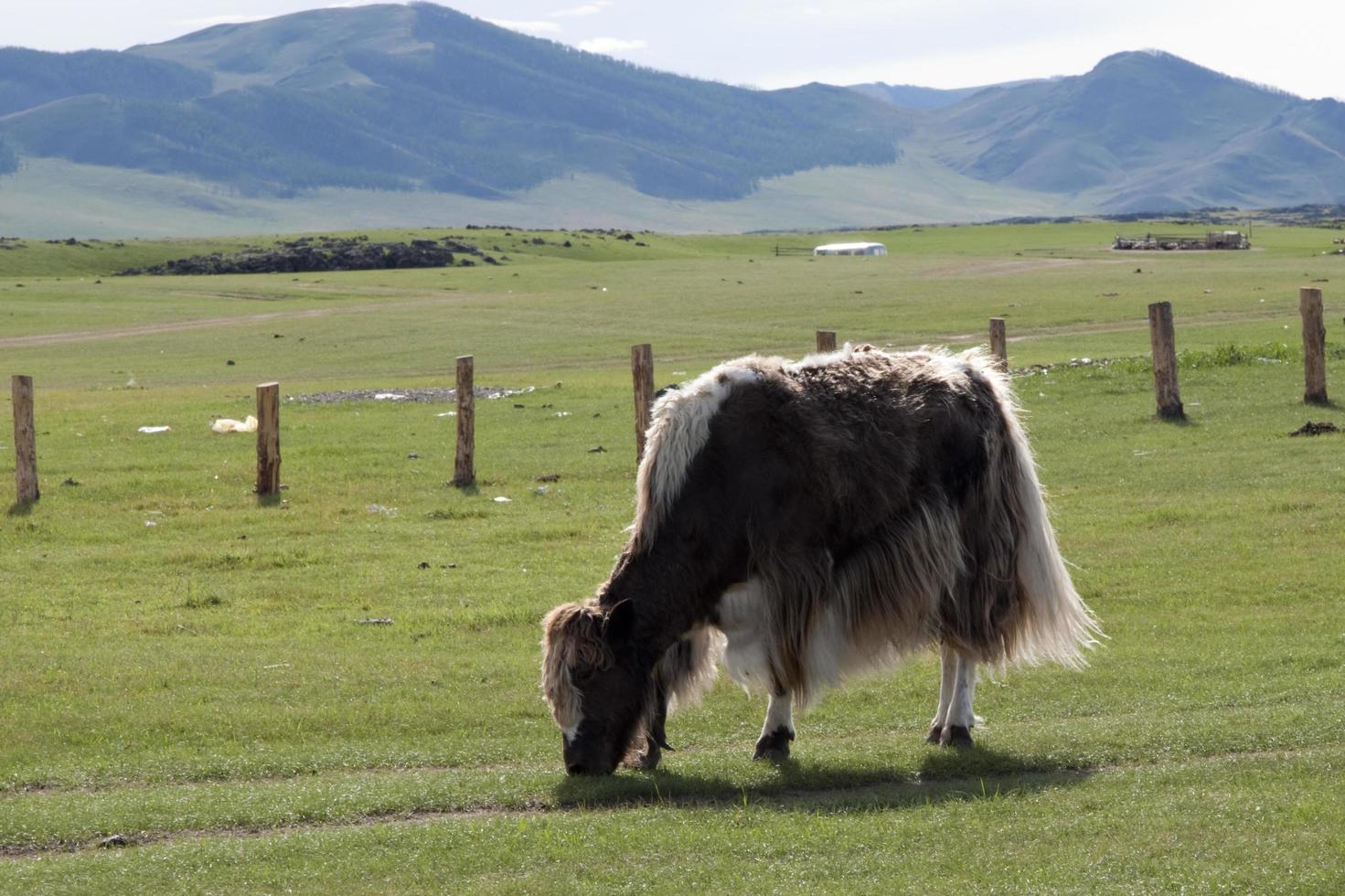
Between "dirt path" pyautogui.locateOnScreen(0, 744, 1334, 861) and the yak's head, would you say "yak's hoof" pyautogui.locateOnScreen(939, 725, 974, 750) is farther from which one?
the yak's head

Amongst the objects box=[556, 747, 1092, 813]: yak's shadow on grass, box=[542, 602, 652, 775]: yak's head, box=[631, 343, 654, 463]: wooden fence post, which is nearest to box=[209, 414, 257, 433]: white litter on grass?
box=[631, 343, 654, 463]: wooden fence post

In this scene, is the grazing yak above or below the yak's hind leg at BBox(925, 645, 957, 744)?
above

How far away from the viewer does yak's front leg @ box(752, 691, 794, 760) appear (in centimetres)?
916

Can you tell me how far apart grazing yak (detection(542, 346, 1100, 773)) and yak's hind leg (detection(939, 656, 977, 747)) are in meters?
0.01

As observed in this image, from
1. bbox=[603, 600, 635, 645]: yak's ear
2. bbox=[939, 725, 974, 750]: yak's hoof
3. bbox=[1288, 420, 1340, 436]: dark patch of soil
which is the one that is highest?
bbox=[1288, 420, 1340, 436]: dark patch of soil

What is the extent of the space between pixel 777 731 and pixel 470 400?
45.1 ft

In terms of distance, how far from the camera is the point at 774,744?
9180 mm

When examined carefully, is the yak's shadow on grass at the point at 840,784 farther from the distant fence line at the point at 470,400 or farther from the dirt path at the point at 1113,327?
the dirt path at the point at 1113,327

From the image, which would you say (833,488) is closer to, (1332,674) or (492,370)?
(1332,674)

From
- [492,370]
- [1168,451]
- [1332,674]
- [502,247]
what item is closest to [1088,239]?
[502,247]

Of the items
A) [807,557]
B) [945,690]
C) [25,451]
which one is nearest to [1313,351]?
[945,690]

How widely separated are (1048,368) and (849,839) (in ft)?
84.6

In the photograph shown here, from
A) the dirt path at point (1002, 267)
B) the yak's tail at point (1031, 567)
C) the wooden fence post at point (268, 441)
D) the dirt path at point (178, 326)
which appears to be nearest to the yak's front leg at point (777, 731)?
the yak's tail at point (1031, 567)

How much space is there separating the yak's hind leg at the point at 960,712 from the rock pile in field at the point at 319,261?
95.8m
